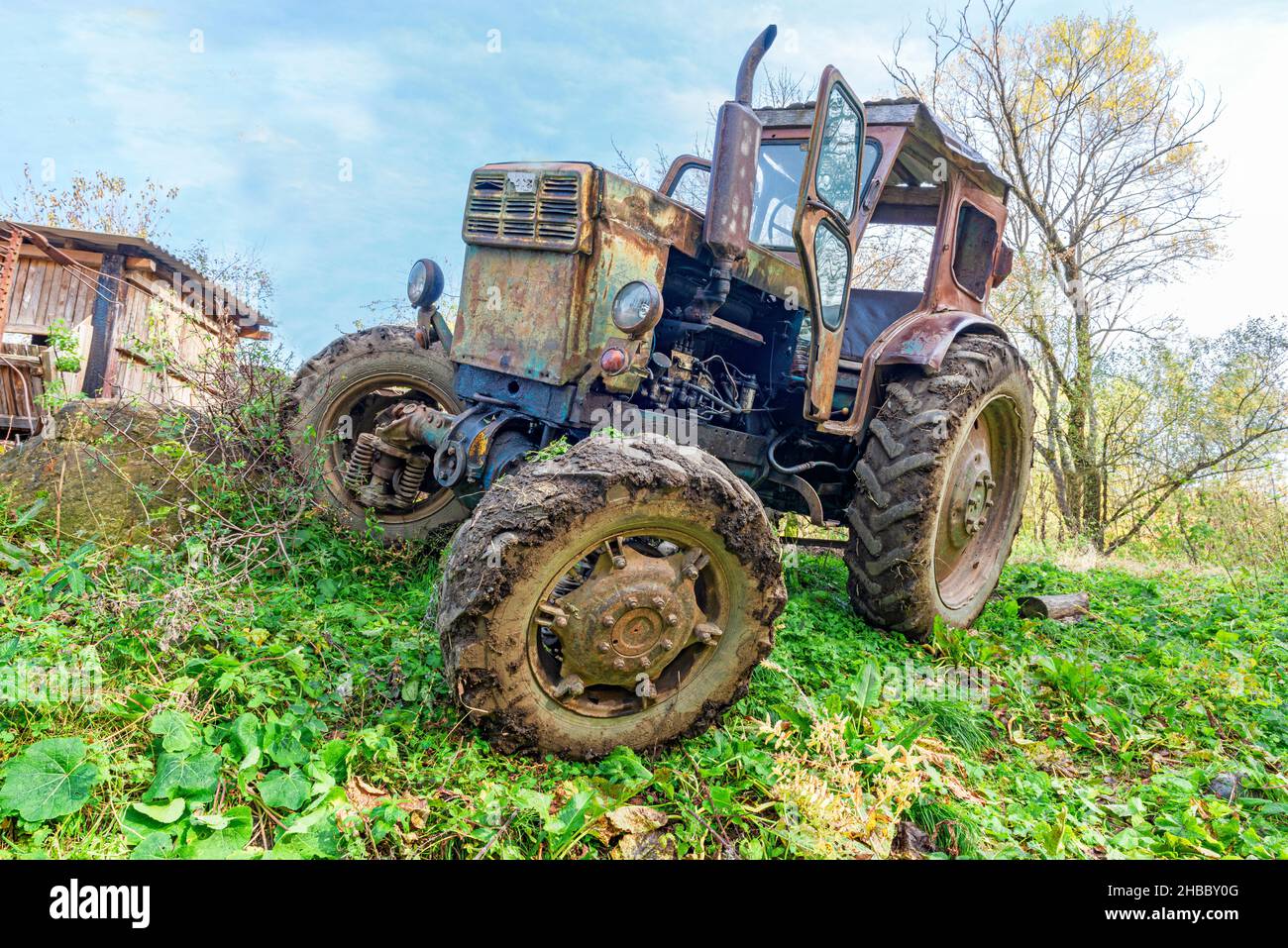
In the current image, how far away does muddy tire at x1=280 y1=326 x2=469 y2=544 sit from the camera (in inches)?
177

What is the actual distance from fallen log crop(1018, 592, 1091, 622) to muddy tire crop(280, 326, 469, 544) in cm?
371

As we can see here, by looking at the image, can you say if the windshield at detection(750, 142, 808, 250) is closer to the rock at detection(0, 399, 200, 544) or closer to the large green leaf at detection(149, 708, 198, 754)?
the rock at detection(0, 399, 200, 544)

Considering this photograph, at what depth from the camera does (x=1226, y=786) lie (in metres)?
3.17

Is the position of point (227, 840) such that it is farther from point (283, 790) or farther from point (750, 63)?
point (750, 63)

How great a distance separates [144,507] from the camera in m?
4.05

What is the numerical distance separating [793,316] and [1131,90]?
11892mm

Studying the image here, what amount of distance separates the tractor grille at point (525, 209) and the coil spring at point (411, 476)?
1.20m

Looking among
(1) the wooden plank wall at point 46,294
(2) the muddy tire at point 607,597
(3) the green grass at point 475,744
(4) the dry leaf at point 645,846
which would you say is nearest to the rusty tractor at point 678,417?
(2) the muddy tire at point 607,597

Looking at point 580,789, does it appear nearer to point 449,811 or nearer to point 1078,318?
point 449,811

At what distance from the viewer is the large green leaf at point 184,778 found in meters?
2.10

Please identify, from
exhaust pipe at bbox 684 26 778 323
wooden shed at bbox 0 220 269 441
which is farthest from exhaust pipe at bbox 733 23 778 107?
wooden shed at bbox 0 220 269 441

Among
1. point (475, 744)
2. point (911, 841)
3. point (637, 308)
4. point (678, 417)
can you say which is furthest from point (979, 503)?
point (475, 744)

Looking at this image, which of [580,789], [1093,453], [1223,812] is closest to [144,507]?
[580,789]

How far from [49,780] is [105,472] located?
2763mm
